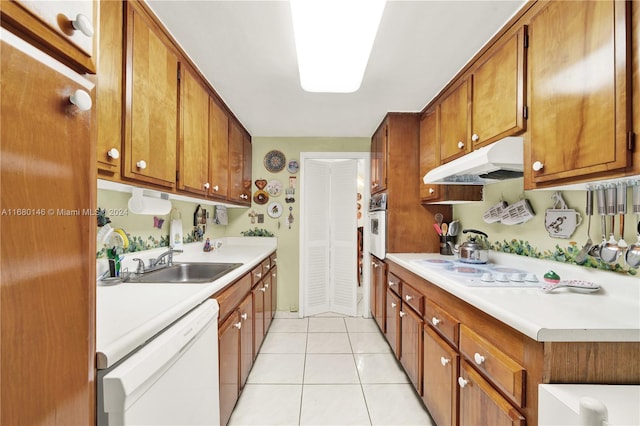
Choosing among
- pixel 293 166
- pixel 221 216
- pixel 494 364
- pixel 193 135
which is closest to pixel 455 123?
pixel 494 364

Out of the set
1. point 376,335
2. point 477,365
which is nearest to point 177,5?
point 477,365

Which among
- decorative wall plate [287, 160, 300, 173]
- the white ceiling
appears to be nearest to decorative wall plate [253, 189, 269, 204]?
decorative wall plate [287, 160, 300, 173]

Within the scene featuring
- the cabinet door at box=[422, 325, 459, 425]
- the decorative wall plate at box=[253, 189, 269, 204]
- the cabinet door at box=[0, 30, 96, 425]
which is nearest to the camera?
the cabinet door at box=[0, 30, 96, 425]

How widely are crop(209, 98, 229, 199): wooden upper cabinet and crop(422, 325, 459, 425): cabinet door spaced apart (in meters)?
1.83

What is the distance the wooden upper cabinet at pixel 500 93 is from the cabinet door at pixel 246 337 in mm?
1823

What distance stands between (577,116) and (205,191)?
2.08 metres

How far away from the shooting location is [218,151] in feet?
7.52

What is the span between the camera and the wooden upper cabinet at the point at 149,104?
1.19 metres

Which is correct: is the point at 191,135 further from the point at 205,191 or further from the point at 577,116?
the point at 577,116

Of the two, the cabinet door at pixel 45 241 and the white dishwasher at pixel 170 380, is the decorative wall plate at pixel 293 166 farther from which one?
the cabinet door at pixel 45 241

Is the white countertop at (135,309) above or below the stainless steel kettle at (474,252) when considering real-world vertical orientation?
below

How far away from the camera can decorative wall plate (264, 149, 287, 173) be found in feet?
11.4

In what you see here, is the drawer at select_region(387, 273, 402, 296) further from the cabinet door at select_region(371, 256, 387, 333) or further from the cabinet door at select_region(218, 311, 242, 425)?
the cabinet door at select_region(218, 311, 242, 425)

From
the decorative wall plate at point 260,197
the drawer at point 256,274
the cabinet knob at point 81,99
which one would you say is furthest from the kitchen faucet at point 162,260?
the decorative wall plate at point 260,197
